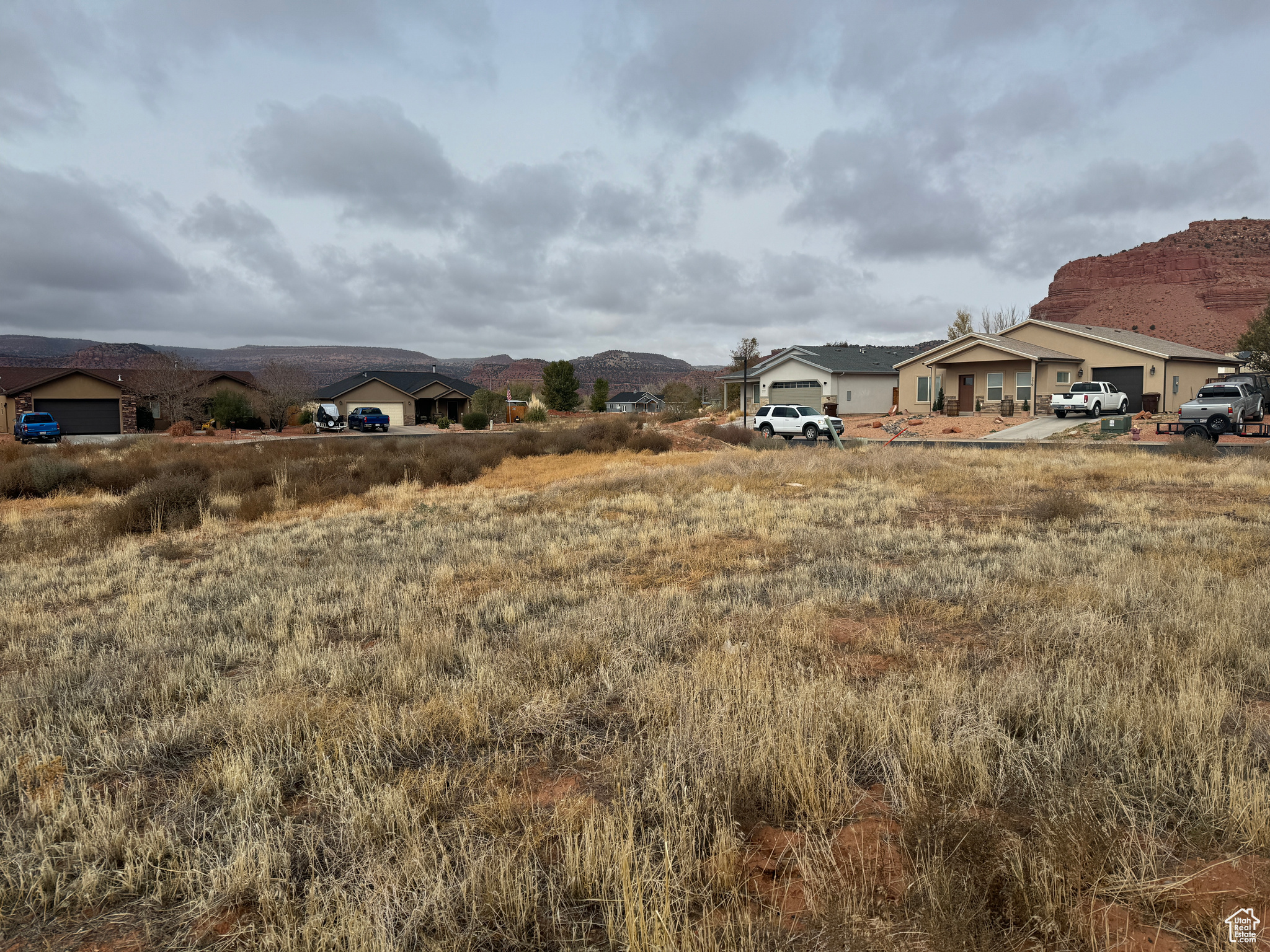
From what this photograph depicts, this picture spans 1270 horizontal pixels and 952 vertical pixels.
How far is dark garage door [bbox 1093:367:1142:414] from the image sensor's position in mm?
38219

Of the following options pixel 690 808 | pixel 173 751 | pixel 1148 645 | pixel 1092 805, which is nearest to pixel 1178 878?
pixel 1092 805

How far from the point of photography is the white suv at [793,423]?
33.7 m

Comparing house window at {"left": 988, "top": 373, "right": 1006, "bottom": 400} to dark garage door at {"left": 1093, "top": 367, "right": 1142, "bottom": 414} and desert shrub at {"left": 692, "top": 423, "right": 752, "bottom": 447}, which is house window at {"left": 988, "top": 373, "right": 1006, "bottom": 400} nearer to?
dark garage door at {"left": 1093, "top": 367, "right": 1142, "bottom": 414}

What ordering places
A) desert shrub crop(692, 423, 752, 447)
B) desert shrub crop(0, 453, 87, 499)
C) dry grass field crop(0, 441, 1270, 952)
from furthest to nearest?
desert shrub crop(692, 423, 752, 447) < desert shrub crop(0, 453, 87, 499) < dry grass field crop(0, 441, 1270, 952)

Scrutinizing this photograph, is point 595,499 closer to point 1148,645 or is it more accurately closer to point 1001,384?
point 1148,645

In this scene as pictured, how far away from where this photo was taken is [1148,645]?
17.0 ft

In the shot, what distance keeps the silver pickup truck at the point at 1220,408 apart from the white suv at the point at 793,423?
554 inches

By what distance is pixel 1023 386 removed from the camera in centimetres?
3966

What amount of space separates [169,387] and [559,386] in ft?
126

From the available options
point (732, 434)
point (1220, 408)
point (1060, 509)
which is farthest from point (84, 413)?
point (1220, 408)

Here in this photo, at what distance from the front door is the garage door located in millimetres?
8974

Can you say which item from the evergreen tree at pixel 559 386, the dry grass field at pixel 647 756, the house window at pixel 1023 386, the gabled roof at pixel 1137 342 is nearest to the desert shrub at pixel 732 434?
the house window at pixel 1023 386

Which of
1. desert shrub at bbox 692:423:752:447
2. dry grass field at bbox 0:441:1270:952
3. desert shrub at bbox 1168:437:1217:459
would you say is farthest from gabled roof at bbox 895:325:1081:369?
dry grass field at bbox 0:441:1270:952

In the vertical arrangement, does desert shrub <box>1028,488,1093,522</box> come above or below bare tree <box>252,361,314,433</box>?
below
